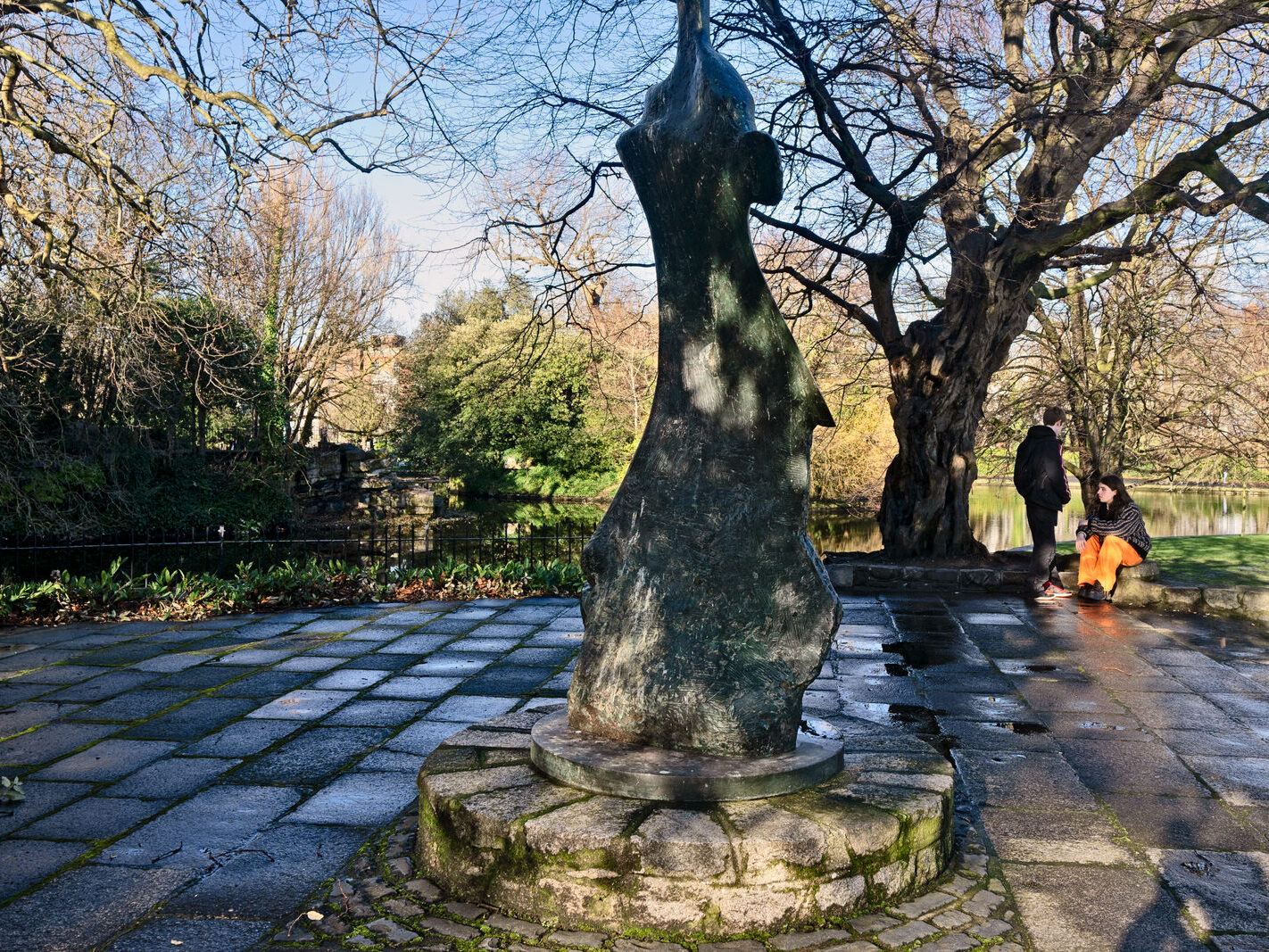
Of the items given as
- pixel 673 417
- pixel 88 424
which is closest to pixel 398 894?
pixel 673 417

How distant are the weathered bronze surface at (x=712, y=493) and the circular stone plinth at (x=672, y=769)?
96 mm

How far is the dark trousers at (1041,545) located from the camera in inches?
424

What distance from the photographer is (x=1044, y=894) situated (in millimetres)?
3498

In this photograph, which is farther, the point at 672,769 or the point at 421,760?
the point at 421,760

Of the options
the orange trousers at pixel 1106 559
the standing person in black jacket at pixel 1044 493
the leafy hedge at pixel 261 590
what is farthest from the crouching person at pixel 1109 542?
the leafy hedge at pixel 261 590

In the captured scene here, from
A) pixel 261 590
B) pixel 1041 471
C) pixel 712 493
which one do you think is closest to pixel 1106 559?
pixel 1041 471

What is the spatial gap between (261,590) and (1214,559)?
37.3 feet

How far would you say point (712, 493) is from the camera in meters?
3.94

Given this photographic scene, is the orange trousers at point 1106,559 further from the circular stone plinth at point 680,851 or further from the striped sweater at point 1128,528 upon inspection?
the circular stone plinth at point 680,851

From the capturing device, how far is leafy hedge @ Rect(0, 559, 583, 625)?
9367 millimetres

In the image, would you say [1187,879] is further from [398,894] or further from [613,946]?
[398,894]

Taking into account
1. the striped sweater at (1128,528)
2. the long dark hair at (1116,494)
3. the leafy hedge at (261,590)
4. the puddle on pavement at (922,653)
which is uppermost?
the long dark hair at (1116,494)

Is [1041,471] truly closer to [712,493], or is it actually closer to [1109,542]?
[1109,542]

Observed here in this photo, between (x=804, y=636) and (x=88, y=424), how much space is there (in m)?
16.7
